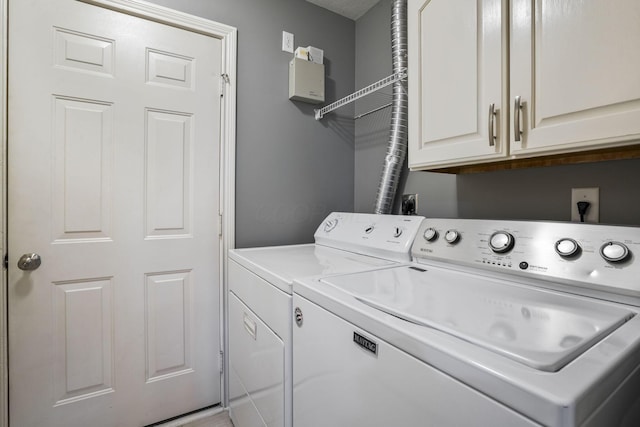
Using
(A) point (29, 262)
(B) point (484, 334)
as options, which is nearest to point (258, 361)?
(B) point (484, 334)

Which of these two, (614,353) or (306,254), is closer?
(614,353)

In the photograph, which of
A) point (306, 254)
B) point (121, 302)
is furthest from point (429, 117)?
point (121, 302)

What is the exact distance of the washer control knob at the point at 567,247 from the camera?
0.82 metres

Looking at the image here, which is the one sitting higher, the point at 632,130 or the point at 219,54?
the point at 219,54

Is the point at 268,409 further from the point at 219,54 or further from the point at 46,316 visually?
the point at 219,54

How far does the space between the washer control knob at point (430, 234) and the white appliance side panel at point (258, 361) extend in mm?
671

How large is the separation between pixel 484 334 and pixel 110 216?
161 cm

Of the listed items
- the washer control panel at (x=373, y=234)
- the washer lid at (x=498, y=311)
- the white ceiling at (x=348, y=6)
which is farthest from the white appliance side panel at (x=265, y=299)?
the white ceiling at (x=348, y=6)

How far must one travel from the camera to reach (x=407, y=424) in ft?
1.84

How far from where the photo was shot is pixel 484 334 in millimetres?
552

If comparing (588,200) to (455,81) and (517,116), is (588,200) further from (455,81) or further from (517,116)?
(455,81)

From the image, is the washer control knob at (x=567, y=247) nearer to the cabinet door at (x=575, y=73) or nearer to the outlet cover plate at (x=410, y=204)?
the cabinet door at (x=575, y=73)

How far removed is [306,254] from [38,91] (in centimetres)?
138

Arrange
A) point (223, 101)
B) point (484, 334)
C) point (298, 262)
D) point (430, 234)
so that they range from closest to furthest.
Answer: point (484, 334) → point (430, 234) → point (298, 262) → point (223, 101)
